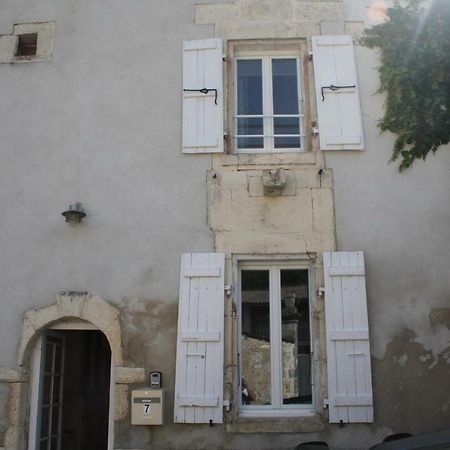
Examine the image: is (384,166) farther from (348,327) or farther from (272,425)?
(272,425)

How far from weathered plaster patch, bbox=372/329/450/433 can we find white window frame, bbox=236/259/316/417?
0.62 meters

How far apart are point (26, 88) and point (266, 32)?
256cm

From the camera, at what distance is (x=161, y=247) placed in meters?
5.73

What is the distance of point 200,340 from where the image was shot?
540 centimetres

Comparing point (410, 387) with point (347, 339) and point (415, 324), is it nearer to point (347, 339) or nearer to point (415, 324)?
point (415, 324)

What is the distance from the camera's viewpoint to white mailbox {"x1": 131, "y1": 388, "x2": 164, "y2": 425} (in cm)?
525

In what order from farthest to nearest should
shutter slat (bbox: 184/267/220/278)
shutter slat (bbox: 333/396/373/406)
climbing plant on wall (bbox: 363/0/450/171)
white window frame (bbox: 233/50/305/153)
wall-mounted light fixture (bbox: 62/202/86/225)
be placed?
white window frame (bbox: 233/50/305/153), wall-mounted light fixture (bbox: 62/202/86/225), shutter slat (bbox: 184/267/220/278), shutter slat (bbox: 333/396/373/406), climbing plant on wall (bbox: 363/0/450/171)

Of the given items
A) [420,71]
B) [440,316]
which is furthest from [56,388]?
[420,71]

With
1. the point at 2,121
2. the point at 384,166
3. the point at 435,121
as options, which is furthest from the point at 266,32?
the point at 2,121

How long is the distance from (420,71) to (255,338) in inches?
108

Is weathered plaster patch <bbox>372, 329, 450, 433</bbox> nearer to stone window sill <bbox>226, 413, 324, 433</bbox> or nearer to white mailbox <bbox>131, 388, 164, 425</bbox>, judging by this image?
stone window sill <bbox>226, 413, 324, 433</bbox>

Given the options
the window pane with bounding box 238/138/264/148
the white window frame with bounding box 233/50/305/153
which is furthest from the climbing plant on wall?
the window pane with bounding box 238/138/264/148

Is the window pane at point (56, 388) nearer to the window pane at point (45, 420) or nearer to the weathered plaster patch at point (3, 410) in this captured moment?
the window pane at point (45, 420)

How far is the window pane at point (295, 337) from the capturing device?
552 cm
